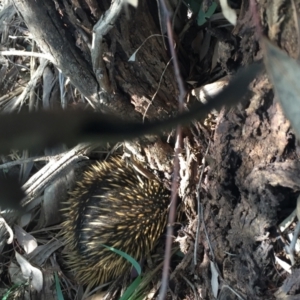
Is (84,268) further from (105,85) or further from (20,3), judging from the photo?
(20,3)

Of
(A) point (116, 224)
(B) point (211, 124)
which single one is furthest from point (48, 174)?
(B) point (211, 124)

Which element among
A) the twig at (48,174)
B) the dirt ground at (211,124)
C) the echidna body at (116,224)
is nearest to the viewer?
the dirt ground at (211,124)

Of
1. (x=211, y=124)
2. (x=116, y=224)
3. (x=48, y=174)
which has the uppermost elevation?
(x=48, y=174)

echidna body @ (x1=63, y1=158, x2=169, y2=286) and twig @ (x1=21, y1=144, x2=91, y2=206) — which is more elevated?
twig @ (x1=21, y1=144, x2=91, y2=206)

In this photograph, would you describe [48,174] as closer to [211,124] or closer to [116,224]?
[116,224]

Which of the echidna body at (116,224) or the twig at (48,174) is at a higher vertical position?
the twig at (48,174)

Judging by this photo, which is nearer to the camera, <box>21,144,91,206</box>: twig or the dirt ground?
the dirt ground

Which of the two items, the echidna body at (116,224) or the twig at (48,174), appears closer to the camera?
the twig at (48,174)

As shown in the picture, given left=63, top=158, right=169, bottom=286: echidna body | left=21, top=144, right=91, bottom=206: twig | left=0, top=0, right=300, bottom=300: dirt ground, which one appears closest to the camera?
left=0, top=0, right=300, bottom=300: dirt ground

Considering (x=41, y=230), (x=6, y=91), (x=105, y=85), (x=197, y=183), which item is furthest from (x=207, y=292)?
(x=6, y=91)
